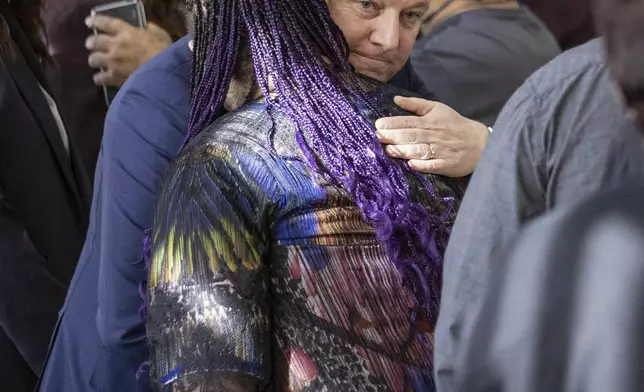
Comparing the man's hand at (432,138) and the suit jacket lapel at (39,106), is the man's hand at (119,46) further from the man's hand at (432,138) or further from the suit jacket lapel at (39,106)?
Answer: the man's hand at (432,138)

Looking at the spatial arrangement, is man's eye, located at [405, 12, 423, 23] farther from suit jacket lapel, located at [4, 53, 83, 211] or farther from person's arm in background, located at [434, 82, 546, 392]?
suit jacket lapel, located at [4, 53, 83, 211]

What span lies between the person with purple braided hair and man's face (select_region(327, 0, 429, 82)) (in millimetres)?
54

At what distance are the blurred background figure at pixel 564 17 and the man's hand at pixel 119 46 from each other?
95 centimetres

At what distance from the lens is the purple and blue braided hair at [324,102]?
1136 millimetres

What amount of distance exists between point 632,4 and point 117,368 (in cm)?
100

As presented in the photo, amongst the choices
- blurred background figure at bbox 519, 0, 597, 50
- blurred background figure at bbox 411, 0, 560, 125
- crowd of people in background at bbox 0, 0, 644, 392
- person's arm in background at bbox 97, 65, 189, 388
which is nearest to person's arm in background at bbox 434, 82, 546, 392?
crowd of people in background at bbox 0, 0, 644, 392

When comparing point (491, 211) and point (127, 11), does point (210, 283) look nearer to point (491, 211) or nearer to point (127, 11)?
point (491, 211)

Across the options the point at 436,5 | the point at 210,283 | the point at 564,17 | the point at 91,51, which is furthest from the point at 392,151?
the point at 564,17

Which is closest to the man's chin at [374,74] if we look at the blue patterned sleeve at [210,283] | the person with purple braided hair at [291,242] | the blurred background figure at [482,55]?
the person with purple braided hair at [291,242]

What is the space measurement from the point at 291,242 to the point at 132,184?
12.8 inches

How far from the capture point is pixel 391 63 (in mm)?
1307

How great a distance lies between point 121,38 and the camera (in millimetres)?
1951

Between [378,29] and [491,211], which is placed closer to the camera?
[491,211]

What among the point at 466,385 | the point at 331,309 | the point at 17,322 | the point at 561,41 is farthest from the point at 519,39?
the point at 466,385
